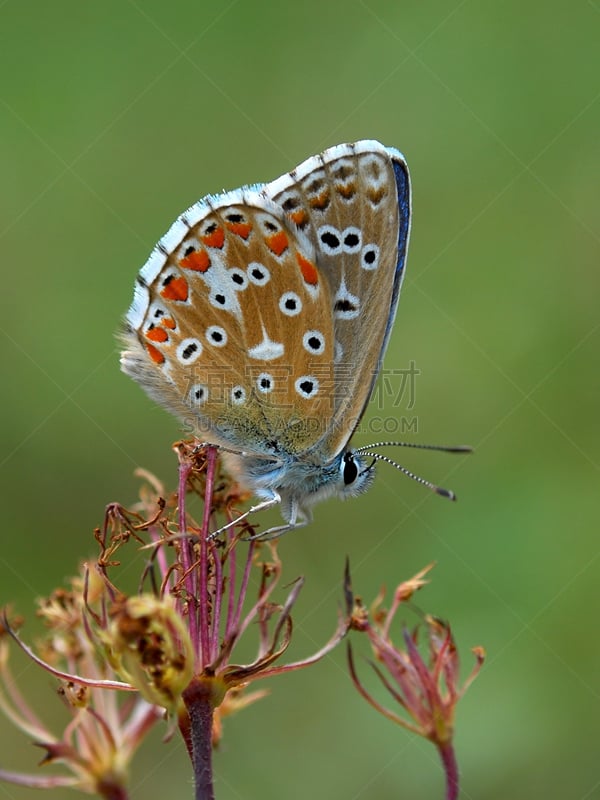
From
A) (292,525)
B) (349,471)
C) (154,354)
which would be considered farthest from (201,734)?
(154,354)

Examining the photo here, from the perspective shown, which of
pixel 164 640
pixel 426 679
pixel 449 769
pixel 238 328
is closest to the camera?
pixel 164 640

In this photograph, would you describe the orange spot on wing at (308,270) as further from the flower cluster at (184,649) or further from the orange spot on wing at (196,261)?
the flower cluster at (184,649)

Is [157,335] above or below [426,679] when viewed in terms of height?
above

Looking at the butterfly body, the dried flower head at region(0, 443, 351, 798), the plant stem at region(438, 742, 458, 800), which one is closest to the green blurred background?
the butterfly body

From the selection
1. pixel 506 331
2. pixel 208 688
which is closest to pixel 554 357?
pixel 506 331

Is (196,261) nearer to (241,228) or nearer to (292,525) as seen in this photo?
(241,228)

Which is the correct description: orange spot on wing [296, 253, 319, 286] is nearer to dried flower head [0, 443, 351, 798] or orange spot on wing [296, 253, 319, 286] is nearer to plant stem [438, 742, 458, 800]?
dried flower head [0, 443, 351, 798]

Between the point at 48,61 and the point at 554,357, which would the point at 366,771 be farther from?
the point at 48,61
